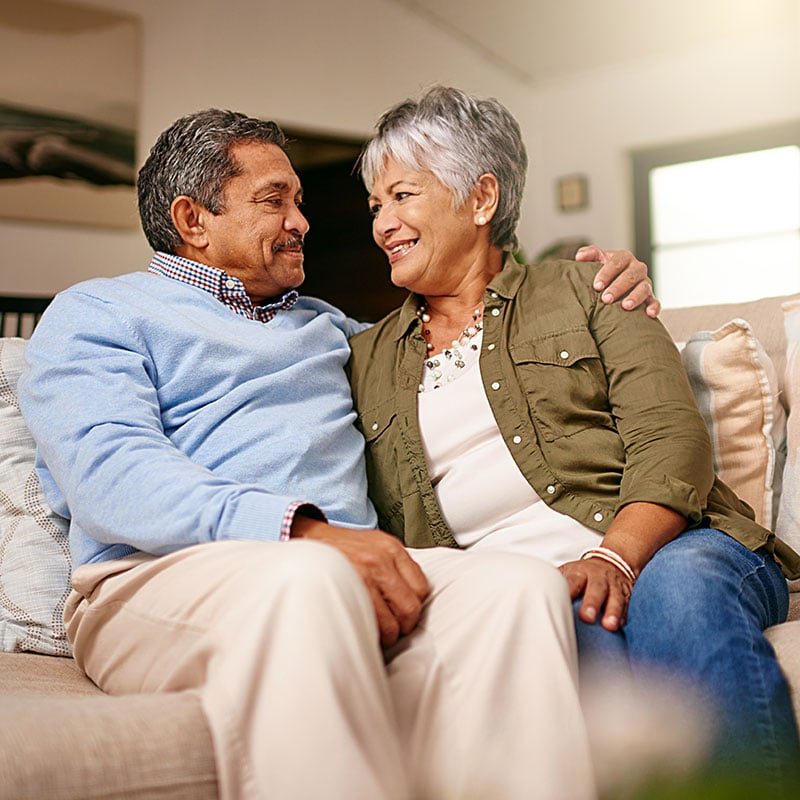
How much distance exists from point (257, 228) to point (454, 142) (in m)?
0.38

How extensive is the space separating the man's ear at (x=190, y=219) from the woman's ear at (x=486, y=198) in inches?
18.5

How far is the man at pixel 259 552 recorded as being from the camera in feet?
3.38

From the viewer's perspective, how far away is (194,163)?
1.73 metres

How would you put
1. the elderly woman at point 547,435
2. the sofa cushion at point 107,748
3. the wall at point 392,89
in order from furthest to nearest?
the wall at point 392,89
the elderly woman at point 547,435
the sofa cushion at point 107,748

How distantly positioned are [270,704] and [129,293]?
795 millimetres

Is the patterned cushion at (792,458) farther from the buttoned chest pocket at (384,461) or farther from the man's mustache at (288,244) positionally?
the man's mustache at (288,244)

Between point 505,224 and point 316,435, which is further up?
point 505,224

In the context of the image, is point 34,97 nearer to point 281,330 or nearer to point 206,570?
point 281,330

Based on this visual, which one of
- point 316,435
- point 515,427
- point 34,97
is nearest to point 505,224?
point 515,427

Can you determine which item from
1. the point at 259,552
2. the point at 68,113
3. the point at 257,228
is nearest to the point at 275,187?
the point at 257,228

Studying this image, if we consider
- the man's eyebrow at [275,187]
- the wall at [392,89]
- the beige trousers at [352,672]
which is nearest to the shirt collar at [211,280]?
the man's eyebrow at [275,187]

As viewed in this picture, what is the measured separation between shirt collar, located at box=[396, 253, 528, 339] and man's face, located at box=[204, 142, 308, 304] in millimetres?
198

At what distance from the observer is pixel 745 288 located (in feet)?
18.3

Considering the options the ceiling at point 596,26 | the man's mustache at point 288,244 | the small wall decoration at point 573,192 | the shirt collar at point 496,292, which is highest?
the ceiling at point 596,26
